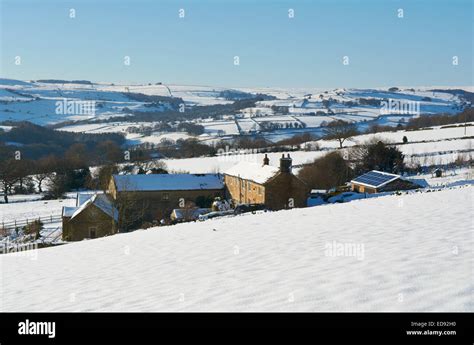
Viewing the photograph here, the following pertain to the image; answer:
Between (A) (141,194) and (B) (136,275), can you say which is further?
(A) (141,194)

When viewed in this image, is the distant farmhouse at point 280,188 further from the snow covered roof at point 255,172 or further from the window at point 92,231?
the window at point 92,231

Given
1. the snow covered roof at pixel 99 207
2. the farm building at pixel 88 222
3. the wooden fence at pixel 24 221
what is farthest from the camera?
the wooden fence at pixel 24 221

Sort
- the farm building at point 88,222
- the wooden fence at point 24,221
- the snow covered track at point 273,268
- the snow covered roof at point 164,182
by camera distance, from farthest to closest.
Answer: the snow covered roof at point 164,182 < the wooden fence at point 24,221 < the farm building at point 88,222 < the snow covered track at point 273,268

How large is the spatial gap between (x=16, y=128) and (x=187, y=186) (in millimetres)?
80857

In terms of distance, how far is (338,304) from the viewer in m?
→ 6.31

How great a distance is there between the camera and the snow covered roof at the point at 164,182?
43719mm

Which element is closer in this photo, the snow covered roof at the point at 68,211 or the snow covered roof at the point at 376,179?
the snow covered roof at the point at 68,211

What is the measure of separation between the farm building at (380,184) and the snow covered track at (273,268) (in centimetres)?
Answer: 2289

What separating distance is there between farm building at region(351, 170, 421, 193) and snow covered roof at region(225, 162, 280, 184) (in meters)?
7.28

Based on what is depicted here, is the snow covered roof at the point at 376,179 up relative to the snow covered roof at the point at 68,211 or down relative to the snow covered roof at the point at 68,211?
up
